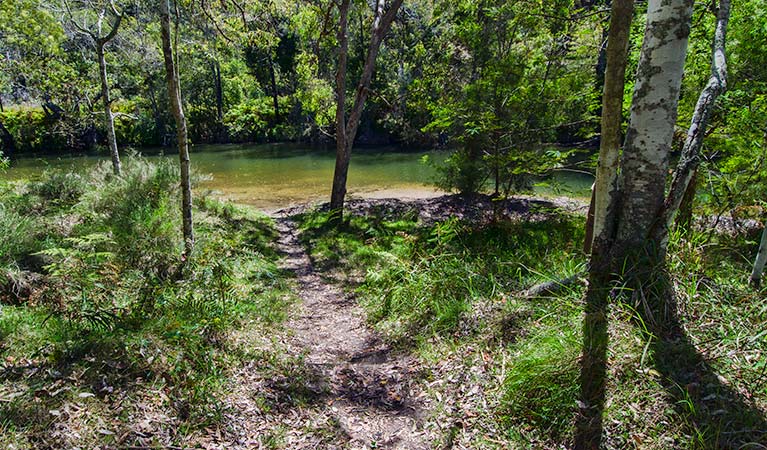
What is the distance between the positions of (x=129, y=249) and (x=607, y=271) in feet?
19.3

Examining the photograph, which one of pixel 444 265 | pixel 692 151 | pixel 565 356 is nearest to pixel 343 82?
pixel 444 265

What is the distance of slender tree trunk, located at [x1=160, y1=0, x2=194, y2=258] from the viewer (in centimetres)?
489

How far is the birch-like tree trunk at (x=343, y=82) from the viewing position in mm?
9266

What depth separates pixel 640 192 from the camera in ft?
11.0

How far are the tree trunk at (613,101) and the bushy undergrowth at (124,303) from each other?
3663mm

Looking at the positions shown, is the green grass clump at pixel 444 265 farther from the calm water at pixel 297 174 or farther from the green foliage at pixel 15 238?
the green foliage at pixel 15 238

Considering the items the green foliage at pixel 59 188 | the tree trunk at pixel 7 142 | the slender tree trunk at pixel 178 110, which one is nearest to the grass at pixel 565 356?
the slender tree trunk at pixel 178 110

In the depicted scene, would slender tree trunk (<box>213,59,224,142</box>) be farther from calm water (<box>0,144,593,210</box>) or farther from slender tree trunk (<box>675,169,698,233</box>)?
slender tree trunk (<box>675,169,698,233</box>)

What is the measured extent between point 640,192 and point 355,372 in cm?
306

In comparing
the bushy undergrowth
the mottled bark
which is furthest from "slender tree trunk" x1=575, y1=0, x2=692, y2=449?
the mottled bark

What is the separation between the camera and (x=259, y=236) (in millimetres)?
8750

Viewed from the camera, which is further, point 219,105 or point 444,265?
point 219,105

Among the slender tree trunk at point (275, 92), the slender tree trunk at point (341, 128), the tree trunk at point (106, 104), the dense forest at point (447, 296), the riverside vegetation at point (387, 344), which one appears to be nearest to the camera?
the riverside vegetation at point (387, 344)

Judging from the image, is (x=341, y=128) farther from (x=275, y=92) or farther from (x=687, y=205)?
(x=275, y=92)
